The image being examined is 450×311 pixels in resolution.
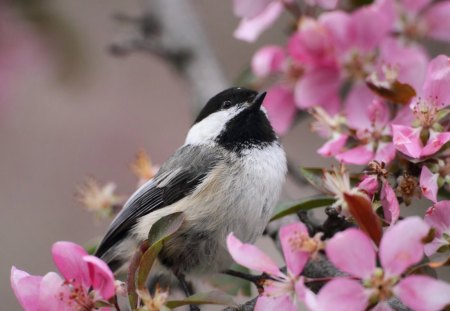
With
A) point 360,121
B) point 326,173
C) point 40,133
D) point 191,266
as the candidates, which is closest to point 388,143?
point 360,121

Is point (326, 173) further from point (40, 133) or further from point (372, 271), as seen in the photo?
point (40, 133)

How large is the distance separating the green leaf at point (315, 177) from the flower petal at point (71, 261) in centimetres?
48

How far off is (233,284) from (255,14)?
71 centimetres

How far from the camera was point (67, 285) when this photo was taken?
1.45 meters

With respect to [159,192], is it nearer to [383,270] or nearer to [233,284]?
[233,284]

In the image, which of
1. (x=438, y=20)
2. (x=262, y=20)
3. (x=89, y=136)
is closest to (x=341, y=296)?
(x=262, y=20)

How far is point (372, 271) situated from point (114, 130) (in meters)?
3.64

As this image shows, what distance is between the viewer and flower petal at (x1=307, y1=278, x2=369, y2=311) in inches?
46.6

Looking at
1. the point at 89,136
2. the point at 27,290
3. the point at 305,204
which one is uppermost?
the point at 27,290

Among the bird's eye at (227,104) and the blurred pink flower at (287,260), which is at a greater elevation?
the bird's eye at (227,104)

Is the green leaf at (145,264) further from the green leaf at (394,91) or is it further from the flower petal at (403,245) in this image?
the green leaf at (394,91)

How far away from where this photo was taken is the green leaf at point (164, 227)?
4.76ft

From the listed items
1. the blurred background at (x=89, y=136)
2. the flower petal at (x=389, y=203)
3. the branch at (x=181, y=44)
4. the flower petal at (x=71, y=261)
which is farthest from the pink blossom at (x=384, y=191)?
the blurred background at (x=89, y=136)

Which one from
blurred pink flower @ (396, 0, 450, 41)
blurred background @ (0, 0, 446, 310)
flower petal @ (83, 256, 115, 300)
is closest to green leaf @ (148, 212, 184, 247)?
flower petal @ (83, 256, 115, 300)
